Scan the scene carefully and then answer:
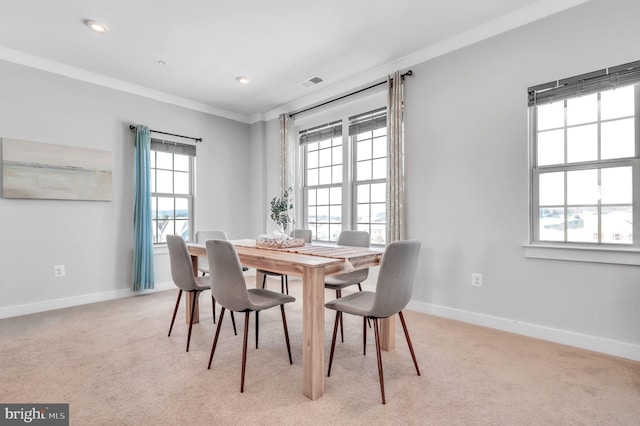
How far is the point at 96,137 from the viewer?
390 centimetres

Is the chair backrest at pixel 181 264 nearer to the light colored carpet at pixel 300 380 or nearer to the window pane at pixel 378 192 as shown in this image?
the light colored carpet at pixel 300 380

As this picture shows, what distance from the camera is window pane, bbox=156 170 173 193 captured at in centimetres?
450

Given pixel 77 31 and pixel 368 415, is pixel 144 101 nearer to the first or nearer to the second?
Result: pixel 77 31

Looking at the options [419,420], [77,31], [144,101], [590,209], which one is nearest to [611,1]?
[590,209]

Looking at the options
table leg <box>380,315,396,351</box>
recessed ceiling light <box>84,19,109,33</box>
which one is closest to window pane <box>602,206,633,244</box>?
table leg <box>380,315,396,351</box>

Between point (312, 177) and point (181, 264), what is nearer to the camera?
point (181, 264)

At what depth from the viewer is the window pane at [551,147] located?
2.66 metres

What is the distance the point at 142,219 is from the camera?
13.4 feet

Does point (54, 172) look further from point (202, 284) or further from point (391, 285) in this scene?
point (391, 285)

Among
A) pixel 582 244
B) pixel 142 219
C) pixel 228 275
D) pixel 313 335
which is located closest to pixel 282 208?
pixel 228 275

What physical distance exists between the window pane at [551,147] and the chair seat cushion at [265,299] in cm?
244

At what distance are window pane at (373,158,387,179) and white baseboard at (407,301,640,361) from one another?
1.60 metres

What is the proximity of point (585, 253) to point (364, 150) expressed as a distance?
2567 mm

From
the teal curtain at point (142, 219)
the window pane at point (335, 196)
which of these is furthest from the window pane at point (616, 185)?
the teal curtain at point (142, 219)
